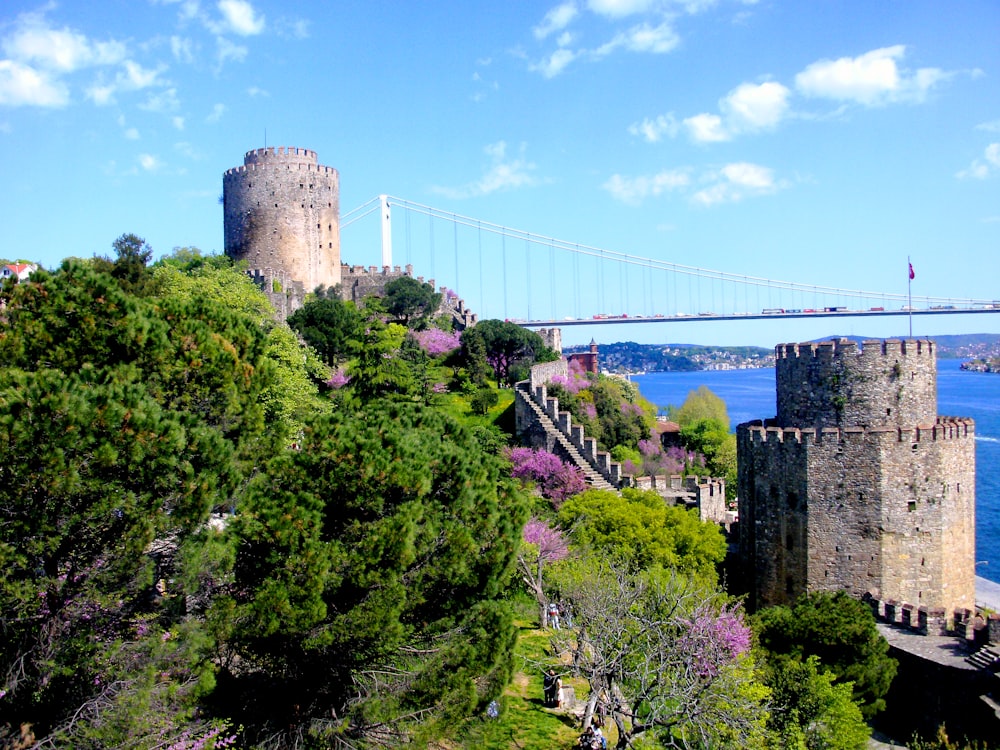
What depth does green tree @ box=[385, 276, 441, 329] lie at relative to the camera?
3600 centimetres

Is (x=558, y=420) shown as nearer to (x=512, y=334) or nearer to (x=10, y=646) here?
(x=512, y=334)

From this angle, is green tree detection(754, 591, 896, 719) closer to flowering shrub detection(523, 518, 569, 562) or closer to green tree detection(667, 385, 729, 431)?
flowering shrub detection(523, 518, 569, 562)

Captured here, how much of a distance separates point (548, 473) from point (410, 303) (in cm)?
1374

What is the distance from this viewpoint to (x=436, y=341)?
1288 inches

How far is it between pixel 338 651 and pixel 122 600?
2376mm

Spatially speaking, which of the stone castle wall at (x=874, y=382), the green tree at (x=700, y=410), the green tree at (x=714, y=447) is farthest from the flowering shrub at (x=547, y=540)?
the green tree at (x=700, y=410)

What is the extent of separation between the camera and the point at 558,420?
27078 mm

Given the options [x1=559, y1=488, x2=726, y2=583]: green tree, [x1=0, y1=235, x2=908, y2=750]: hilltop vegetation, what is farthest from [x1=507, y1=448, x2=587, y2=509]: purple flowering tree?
[x1=0, y1=235, x2=908, y2=750]: hilltop vegetation

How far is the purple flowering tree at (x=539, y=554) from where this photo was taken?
1623 cm

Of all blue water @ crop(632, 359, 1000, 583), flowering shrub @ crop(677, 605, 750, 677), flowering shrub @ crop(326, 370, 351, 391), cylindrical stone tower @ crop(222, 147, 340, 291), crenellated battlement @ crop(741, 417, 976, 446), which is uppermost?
cylindrical stone tower @ crop(222, 147, 340, 291)

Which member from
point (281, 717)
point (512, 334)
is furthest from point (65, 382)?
point (512, 334)

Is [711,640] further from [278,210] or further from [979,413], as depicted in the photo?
[979,413]

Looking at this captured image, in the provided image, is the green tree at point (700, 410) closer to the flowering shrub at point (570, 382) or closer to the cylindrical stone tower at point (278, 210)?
the flowering shrub at point (570, 382)

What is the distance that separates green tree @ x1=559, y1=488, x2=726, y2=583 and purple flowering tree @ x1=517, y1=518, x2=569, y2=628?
601 mm
